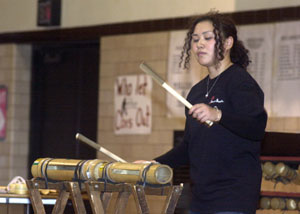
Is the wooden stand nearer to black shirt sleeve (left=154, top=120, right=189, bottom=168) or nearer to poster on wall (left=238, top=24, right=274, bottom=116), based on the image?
black shirt sleeve (left=154, top=120, right=189, bottom=168)

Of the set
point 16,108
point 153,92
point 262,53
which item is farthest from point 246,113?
point 16,108

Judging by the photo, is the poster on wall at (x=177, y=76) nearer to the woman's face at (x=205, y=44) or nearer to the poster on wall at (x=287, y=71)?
the poster on wall at (x=287, y=71)

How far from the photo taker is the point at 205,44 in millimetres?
3229

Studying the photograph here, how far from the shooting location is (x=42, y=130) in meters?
8.66

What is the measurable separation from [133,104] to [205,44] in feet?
14.4

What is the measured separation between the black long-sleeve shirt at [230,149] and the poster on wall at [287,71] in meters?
3.29

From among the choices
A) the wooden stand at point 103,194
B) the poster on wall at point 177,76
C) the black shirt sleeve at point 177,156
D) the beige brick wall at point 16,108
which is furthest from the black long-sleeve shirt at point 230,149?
the beige brick wall at point 16,108

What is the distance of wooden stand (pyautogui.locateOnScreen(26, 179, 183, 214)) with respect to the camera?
124 inches

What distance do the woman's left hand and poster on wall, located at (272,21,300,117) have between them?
3589mm

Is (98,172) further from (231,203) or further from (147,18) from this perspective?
(147,18)

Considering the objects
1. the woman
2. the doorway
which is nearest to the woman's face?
the woman

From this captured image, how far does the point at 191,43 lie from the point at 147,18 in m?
4.17

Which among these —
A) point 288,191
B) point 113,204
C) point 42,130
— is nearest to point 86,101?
point 42,130

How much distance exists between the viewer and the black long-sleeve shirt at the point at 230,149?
303cm
